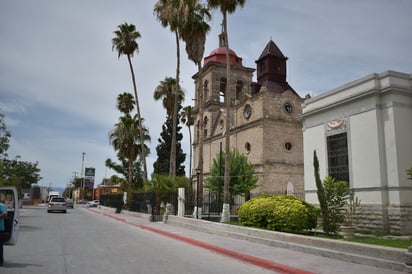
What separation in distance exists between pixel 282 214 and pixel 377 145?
5.25 m

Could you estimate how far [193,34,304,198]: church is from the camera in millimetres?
36156

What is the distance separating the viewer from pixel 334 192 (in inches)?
497

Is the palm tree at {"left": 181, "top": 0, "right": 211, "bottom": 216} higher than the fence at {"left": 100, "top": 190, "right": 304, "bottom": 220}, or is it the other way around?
the palm tree at {"left": 181, "top": 0, "right": 211, "bottom": 216}

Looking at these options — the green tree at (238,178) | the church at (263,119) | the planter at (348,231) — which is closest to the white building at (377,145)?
the planter at (348,231)

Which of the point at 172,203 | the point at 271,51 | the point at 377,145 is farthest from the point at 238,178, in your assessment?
the point at 271,51

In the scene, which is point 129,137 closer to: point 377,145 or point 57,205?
point 57,205

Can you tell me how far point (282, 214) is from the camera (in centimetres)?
1337

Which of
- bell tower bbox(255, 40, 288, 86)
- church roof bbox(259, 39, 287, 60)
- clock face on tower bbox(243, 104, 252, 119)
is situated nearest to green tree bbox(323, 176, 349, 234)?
clock face on tower bbox(243, 104, 252, 119)

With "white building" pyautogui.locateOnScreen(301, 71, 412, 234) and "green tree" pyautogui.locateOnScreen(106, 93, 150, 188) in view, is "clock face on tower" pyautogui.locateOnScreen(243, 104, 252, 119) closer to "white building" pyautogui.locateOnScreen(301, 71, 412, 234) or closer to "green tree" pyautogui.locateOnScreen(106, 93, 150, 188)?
"green tree" pyautogui.locateOnScreen(106, 93, 150, 188)

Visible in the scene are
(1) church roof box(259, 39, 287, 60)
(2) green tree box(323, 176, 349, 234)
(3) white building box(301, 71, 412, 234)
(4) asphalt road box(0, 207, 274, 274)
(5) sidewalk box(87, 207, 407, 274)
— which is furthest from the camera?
(1) church roof box(259, 39, 287, 60)

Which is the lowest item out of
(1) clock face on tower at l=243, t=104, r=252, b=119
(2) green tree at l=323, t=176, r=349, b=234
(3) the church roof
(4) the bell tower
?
(2) green tree at l=323, t=176, r=349, b=234

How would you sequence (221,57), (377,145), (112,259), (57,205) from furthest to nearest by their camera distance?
(221,57) < (57,205) < (377,145) < (112,259)

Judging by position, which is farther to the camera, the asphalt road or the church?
the church

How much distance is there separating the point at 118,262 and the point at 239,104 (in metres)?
34.3
